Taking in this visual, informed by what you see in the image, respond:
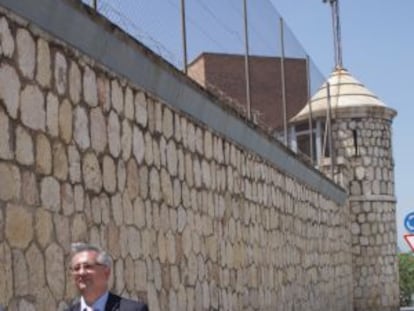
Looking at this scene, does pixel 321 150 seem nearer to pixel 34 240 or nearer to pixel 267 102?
pixel 267 102

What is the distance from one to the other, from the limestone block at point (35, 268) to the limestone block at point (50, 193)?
318 millimetres

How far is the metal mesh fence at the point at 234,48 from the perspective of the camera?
8461 mm

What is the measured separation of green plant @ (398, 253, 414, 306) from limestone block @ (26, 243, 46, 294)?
89.5ft

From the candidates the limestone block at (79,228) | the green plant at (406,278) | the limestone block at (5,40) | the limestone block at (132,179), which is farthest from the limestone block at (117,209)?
the green plant at (406,278)

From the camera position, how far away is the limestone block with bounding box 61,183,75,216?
5.86 metres

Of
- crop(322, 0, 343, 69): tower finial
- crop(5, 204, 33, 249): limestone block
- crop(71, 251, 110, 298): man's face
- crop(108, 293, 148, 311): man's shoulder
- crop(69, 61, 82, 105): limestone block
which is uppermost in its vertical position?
crop(322, 0, 343, 69): tower finial

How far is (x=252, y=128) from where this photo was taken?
11.9 m

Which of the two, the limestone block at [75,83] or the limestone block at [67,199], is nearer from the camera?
the limestone block at [67,199]

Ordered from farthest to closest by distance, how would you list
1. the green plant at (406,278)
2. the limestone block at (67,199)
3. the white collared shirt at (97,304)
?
the green plant at (406,278), the limestone block at (67,199), the white collared shirt at (97,304)

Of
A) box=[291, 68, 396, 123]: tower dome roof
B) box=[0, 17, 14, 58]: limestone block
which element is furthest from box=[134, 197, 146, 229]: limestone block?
box=[291, 68, 396, 123]: tower dome roof

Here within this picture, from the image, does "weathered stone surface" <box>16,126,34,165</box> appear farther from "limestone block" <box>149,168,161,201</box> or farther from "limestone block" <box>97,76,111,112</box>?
"limestone block" <box>149,168,161,201</box>

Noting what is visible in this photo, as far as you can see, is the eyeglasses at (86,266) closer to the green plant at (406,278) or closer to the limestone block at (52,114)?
the limestone block at (52,114)

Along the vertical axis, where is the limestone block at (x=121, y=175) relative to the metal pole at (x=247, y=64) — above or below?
below

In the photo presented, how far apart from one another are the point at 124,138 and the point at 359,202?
1735 cm
